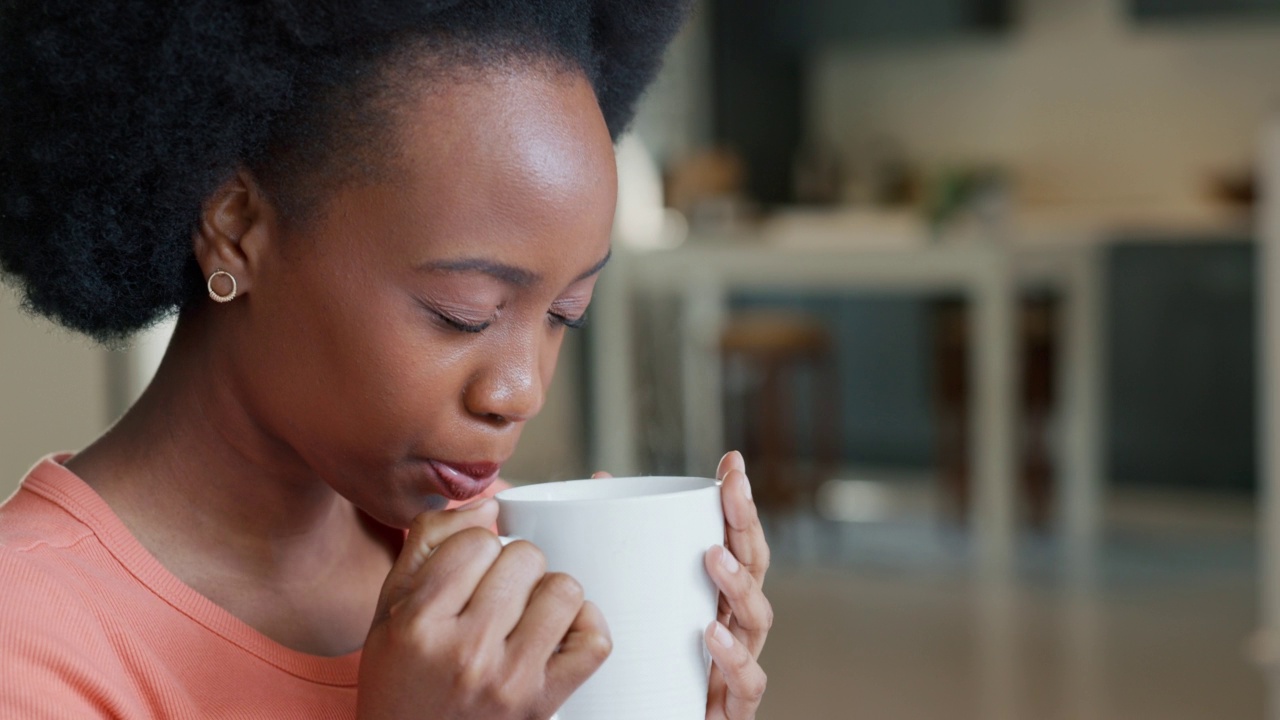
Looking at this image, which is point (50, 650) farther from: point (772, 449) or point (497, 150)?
point (772, 449)

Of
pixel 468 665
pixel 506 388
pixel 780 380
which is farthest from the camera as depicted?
pixel 780 380

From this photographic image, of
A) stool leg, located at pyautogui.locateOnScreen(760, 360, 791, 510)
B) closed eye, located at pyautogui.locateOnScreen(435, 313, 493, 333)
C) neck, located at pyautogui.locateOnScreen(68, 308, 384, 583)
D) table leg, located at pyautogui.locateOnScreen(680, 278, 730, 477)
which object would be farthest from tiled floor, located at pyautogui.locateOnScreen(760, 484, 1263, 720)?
closed eye, located at pyautogui.locateOnScreen(435, 313, 493, 333)

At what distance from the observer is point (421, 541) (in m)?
0.62

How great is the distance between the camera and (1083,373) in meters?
4.45

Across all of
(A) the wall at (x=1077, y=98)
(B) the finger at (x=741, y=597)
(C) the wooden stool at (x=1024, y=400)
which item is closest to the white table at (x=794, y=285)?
(C) the wooden stool at (x=1024, y=400)

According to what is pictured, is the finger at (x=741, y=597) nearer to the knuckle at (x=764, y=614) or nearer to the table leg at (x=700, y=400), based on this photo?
the knuckle at (x=764, y=614)

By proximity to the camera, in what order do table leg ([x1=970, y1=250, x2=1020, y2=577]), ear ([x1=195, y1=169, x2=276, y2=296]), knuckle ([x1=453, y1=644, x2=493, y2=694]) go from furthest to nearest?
table leg ([x1=970, y1=250, x2=1020, y2=577])
ear ([x1=195, y1=169, x2=276, y2=296])
knuckle ([x1=453, y1=644, x2=493, y2=694])

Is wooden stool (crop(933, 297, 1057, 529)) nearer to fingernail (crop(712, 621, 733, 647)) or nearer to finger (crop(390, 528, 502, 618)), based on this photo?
fingernail (crop(712, 621, 733, 647))

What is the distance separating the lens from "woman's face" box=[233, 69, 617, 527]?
66cm

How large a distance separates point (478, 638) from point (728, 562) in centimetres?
14

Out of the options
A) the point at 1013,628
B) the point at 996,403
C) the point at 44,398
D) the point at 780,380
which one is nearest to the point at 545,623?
the point at 44,398

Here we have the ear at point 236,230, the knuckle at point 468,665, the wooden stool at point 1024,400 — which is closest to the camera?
the knuckle at point 468,665

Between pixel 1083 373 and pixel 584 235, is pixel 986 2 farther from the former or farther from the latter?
pixel 584 235

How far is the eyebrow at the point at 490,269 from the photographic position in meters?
0.65
